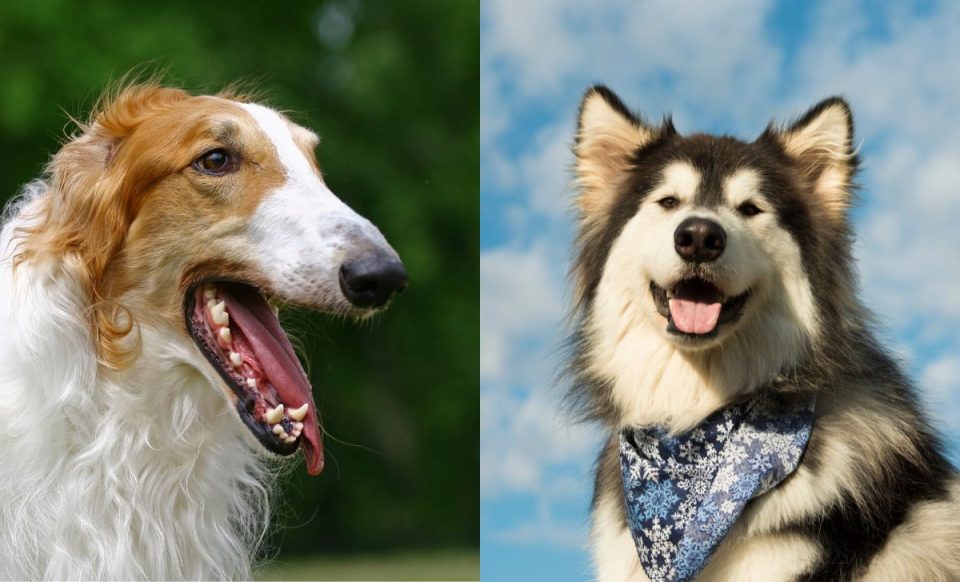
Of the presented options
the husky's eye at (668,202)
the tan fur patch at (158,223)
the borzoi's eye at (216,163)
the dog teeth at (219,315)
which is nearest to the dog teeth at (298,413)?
the dog teeth at (219,315)

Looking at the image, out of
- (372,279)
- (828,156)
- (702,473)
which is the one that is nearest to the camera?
(372,279)

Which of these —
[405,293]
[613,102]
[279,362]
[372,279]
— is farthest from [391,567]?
[372,279]

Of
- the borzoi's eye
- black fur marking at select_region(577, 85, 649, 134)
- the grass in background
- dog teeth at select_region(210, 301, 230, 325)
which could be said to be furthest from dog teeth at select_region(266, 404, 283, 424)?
the grass in background

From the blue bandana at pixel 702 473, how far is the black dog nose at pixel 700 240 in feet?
2.24

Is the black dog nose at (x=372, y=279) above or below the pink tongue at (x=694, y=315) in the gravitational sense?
above

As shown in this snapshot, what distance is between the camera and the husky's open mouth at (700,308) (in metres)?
4.82

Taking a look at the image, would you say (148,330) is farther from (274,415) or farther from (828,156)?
(828,156)

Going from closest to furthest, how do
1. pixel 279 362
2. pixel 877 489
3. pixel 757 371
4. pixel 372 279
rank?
pixel 372 279 → pixel 279 362 → pixel 877 489 → pixel 757 371

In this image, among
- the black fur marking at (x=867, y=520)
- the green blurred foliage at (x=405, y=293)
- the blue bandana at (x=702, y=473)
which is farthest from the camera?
the green blurred foliage at (x=405, y=293)

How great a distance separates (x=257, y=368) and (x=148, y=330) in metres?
0.44

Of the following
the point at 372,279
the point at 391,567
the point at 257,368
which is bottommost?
the point at 391,567

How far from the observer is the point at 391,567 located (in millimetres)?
15109

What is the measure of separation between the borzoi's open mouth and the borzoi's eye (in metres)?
0.43

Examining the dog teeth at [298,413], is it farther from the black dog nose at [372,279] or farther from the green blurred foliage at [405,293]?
the green blurred foliage at [405,293]
